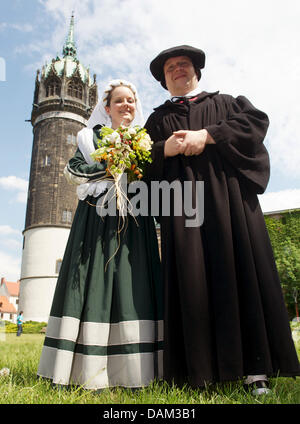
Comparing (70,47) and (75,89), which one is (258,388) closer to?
(75,89)

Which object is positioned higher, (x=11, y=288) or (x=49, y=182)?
(x=49, y=182)

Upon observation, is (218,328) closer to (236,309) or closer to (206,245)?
(236,309)

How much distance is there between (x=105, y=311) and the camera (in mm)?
2807

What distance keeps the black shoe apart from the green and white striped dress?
2.31ft

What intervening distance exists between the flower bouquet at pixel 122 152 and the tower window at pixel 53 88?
3443 centimetres

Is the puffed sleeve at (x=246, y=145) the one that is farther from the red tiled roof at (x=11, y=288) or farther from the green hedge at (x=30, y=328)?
the red tiled roof at (x=11, y=288)

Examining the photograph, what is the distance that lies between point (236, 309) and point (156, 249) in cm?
99

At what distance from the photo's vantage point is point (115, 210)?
314 cm

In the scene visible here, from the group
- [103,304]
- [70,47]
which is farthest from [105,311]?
[70,47]

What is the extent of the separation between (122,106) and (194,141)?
3.68ft

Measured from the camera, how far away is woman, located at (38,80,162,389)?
2662mm

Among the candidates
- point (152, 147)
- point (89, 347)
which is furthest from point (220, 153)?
point (89, 347)

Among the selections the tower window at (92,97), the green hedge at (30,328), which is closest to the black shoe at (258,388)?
the green hedge at (30,328)

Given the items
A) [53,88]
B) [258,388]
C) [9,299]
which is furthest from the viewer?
[9,299]
